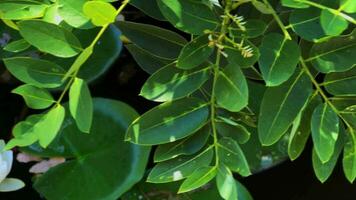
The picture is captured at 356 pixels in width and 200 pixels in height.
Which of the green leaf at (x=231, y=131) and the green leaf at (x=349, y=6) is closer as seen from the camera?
the green leaf at (x=349, y=6)

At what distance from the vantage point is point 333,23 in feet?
1.67

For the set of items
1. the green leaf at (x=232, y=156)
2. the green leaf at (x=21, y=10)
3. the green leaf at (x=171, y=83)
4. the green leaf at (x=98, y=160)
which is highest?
the green leaf at (x=21, y=10)

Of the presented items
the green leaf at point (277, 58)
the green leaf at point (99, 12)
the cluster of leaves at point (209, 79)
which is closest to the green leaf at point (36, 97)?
the cluster of leaves at point (209, 79)

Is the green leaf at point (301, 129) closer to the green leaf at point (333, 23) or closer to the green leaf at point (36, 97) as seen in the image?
the green leaf at point (333, 23)

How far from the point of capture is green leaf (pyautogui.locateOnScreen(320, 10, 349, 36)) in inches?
19.9

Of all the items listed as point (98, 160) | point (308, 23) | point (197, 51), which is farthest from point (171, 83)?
point (98, 160)

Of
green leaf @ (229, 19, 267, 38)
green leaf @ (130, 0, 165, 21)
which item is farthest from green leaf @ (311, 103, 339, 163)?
green leaf @ (130, 0, 165, 21)

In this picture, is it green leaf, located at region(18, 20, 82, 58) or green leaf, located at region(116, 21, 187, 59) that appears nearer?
green leaf, located at region(18, 20, 82, 58)

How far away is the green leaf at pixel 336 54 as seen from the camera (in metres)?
0.59

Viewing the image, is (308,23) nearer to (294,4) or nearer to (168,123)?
(294,4)

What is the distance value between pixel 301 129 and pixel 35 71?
29 centimetres

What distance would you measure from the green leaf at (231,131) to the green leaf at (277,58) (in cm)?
10

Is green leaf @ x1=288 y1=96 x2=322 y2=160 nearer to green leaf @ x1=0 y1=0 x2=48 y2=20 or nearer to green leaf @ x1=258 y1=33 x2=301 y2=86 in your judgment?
green leaf @ x1=258 y1=33 x2=301 y2=86

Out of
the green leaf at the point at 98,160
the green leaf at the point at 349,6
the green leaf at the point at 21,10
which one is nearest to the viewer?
the green leaf at the point at 349,6
